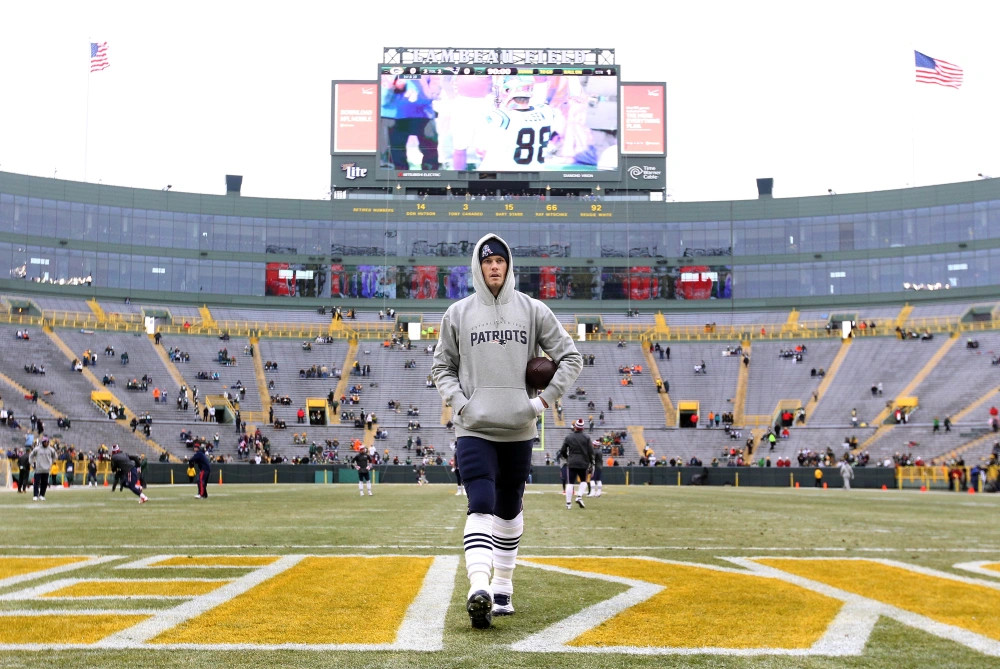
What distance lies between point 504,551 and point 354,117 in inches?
3321

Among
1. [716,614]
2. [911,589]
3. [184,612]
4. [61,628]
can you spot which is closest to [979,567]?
[911,589]

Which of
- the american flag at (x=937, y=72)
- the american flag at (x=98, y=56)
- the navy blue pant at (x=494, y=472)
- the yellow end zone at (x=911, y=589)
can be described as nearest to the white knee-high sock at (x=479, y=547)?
the navy blue pant at (x=494, y=472)

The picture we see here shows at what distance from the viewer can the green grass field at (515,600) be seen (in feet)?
17.2

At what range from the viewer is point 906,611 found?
6938 mm

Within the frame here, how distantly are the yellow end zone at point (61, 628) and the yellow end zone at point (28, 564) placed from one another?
2.75m

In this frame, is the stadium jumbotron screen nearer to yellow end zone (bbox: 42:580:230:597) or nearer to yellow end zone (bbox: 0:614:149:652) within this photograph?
yellow end zone (bbox: 42:580:230:597)

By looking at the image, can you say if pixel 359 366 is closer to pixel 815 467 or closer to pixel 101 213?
pixel 101 213

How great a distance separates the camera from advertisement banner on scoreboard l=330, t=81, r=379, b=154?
87.8m

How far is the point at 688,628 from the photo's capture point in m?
6.10

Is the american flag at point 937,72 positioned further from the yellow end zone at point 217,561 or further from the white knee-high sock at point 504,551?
the white knee-high sock at point 504,551

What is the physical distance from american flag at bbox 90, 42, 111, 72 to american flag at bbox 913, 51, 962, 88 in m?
52.9

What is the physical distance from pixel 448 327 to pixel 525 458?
3.44ft

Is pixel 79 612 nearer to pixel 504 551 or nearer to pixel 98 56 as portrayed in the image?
pixel 504 551

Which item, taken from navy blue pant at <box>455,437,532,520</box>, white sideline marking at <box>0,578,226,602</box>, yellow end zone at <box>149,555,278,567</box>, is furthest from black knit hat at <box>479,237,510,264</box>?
yellow end zone at <box>149,555,278,567</box>
